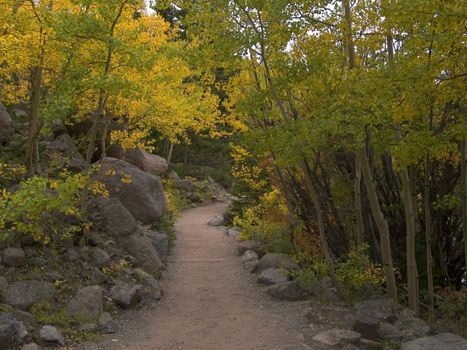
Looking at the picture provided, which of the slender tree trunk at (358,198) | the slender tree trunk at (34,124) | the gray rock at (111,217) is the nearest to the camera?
the slender tree trunk at (358,198)

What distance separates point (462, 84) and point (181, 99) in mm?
8716

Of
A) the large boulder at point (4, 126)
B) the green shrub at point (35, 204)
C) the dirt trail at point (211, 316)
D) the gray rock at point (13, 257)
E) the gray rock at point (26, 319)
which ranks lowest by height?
the dirt trail at point (211, 316)

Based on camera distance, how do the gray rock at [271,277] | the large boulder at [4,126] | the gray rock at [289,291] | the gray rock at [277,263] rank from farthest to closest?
the large boulder at [4,126], the gray rock at [277,263], the gray rock at [271,277], the gray rock at [289,291]

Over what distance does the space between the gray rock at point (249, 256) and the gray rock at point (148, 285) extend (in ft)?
8.87

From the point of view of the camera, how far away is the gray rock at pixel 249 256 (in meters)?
11.3

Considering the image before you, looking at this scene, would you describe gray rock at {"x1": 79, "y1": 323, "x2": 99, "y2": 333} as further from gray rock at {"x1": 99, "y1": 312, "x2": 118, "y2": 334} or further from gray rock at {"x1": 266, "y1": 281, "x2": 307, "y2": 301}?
gray rock at {"x1": 266, "y1": 281, "x2": 307, "y2": 301}

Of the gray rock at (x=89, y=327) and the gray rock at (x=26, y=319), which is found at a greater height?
the gray rock at (x=26, y=319)

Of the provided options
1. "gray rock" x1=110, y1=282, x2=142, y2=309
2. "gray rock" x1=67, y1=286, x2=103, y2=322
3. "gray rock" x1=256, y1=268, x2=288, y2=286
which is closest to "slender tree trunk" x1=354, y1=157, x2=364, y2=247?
"gray rock" x1=256, y1=268, x2=288, y2=286

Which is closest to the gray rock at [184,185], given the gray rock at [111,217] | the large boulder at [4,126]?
the large boulder at [4,126]

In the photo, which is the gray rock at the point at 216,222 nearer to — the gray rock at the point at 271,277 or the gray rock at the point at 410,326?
the gray rock at the point at 271,277

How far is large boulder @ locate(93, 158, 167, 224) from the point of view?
11.5m

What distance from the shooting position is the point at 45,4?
858 centimetres

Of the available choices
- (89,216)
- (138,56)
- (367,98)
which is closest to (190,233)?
(89,216)

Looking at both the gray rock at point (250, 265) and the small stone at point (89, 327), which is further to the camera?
the gray rock at point (250, 265)
